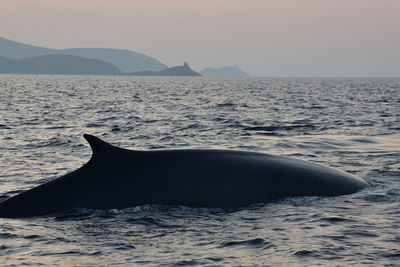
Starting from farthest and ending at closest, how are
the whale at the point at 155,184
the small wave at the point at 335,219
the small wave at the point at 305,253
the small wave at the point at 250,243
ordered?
the small wave at the point at 335,219
the whale at the point at 155,184
the small wave at the point at 250,243
the small wave at the point at 305,253

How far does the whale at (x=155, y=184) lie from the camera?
8.57 metres

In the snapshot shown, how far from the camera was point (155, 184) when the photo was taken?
8.68 metres

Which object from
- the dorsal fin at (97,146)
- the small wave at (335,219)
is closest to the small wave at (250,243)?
the small wave at (335,219)

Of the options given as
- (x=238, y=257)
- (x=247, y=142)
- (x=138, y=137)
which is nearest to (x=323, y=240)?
(x=238, y=257)

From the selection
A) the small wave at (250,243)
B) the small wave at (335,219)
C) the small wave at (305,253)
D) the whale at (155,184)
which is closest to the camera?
the small wave at (305,253)

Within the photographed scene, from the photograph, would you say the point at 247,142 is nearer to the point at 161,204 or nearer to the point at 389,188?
the point at 389,188

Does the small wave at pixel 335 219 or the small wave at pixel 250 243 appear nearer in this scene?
the small wave at pixel 250 243

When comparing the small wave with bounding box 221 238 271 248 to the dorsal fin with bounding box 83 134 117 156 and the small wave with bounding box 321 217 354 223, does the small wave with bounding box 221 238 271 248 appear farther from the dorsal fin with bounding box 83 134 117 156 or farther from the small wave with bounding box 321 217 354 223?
the dorsal fin with bounding box 83 134 117 156

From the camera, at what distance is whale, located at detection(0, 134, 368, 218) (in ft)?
28.1

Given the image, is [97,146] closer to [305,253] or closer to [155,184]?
[155,184]

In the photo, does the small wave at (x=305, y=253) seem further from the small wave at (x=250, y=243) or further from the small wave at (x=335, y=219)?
the small wave at (x=335, y=219)

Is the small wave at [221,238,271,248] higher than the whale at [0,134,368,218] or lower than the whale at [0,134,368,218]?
lower

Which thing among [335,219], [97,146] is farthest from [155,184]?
[335,219]

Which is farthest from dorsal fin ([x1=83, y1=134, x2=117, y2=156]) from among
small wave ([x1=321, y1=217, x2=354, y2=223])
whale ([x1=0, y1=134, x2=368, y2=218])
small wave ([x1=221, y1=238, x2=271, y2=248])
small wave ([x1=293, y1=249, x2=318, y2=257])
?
small wave ([x1=321, y1=217, x2=354, y2=223])
